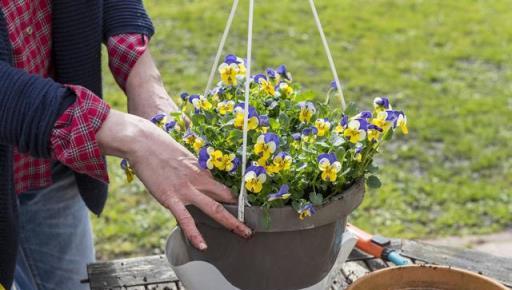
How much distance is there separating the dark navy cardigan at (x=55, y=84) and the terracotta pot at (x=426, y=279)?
0.70 metres

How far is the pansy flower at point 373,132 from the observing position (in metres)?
1.62

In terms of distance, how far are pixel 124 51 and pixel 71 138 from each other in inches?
20.4

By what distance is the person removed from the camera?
1628mm

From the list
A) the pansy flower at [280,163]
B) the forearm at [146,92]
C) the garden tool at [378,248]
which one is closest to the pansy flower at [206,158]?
the pansy flower at [280,163]

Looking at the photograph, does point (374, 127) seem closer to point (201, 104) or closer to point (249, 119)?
point (249, 119)

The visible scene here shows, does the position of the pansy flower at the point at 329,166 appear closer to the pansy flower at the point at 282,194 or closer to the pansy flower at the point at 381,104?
the pansy flower at the point at 282,194

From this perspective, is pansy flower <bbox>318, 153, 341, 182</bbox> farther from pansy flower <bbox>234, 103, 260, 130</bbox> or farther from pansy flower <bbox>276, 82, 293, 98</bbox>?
pansy flower <bbox>276, 82, 293, 98</bbox>

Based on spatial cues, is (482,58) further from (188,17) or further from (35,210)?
(35,210)

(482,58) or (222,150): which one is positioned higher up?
(222,150)

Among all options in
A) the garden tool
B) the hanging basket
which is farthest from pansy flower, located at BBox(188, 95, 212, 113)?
the garden tool

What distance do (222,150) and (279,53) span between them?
14.7 ft

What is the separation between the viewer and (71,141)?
64.6 inches

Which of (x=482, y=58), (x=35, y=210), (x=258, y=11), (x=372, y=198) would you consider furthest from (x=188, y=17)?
(x=35, y=210)

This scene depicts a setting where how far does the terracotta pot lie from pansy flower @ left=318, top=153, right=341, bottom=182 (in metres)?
0.28
